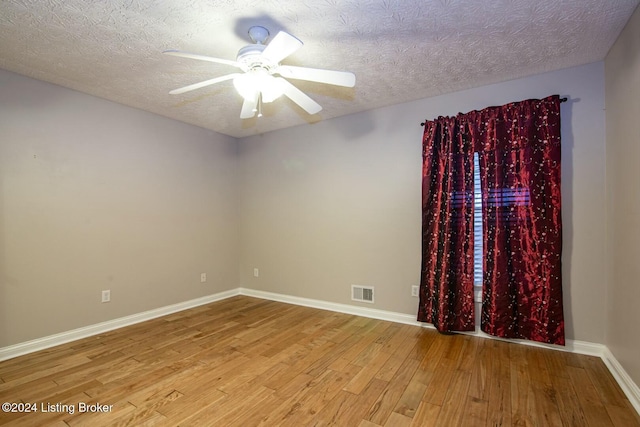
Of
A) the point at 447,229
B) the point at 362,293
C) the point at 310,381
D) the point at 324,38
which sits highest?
the point at 324,38

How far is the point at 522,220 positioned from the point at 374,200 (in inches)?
56.9

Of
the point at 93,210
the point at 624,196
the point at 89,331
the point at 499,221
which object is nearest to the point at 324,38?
the point at 499,221

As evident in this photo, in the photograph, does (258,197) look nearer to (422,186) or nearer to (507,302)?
(422,186)

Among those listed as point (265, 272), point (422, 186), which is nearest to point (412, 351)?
point (422, 186)

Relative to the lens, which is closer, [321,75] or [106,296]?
[321,75]

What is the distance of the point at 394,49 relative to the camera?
7.38 feet

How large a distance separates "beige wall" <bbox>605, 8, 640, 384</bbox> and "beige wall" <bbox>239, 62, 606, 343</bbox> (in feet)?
0.44

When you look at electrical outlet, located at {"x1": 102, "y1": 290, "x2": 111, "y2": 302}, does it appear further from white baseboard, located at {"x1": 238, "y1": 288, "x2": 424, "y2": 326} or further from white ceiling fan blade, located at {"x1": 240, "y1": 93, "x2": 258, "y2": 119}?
white ceiling fan blade, located at {"x1": 240, "y1": 93, "x2": 258, "y2": 119}

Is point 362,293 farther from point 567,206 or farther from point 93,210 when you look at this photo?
point 93,210

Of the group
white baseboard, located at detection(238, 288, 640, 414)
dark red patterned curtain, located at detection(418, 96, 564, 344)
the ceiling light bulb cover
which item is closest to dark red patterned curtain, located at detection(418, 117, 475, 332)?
dark red patterned curtain, located at detection(418, 96, 564, 344)

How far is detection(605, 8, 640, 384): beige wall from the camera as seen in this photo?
6.17 ft

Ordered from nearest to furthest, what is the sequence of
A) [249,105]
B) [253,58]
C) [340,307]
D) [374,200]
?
[253,58] < [249,105] < [374,200] < [340,307]

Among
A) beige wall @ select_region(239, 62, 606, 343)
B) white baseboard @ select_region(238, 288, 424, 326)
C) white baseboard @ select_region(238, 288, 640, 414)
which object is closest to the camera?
white baseboard @ select_region(238, 288, 640, 414)

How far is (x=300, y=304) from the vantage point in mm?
4016
